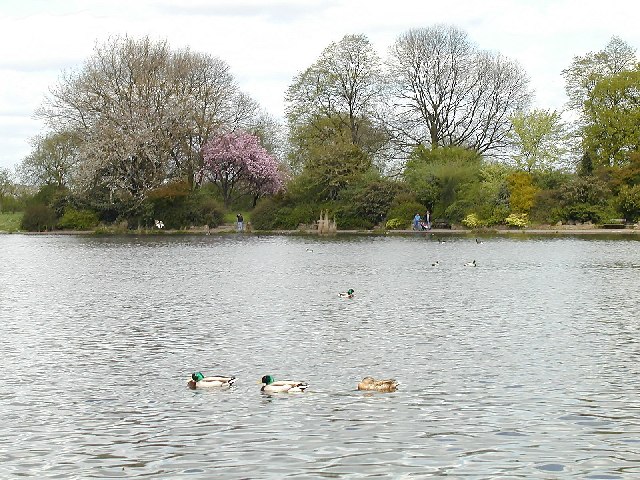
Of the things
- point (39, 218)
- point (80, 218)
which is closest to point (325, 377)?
point (80, 218)

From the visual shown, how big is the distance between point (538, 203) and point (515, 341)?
62.4 metres

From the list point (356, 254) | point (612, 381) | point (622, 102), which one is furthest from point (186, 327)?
point (622, 102)

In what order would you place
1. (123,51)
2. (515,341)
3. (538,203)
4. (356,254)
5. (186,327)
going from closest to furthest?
(515,341)
(186,327)
(356,254)
(538,203)
(123,51)

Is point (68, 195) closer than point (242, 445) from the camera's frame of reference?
No

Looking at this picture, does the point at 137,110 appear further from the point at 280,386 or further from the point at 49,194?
the point at 280,386

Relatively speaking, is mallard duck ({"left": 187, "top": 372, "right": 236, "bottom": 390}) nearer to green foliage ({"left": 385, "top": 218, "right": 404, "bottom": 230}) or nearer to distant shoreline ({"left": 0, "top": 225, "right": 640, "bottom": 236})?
distant shoreline ({"left": 0, "top": 225, "right": 640, "bottom": 236})

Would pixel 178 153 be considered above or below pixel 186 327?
above

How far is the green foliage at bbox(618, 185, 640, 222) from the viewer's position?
7806cm

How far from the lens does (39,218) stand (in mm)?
93875

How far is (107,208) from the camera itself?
299 feet

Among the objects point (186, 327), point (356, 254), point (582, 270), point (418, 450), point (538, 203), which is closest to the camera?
point (418, 450)

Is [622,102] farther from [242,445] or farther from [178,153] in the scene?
[242,445]

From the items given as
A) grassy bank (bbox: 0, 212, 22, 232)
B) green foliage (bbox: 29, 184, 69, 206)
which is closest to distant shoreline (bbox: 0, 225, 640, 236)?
grassy bank (bbox: 0, 212, 22, 232)

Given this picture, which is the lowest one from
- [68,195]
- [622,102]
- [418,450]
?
[418,450]
